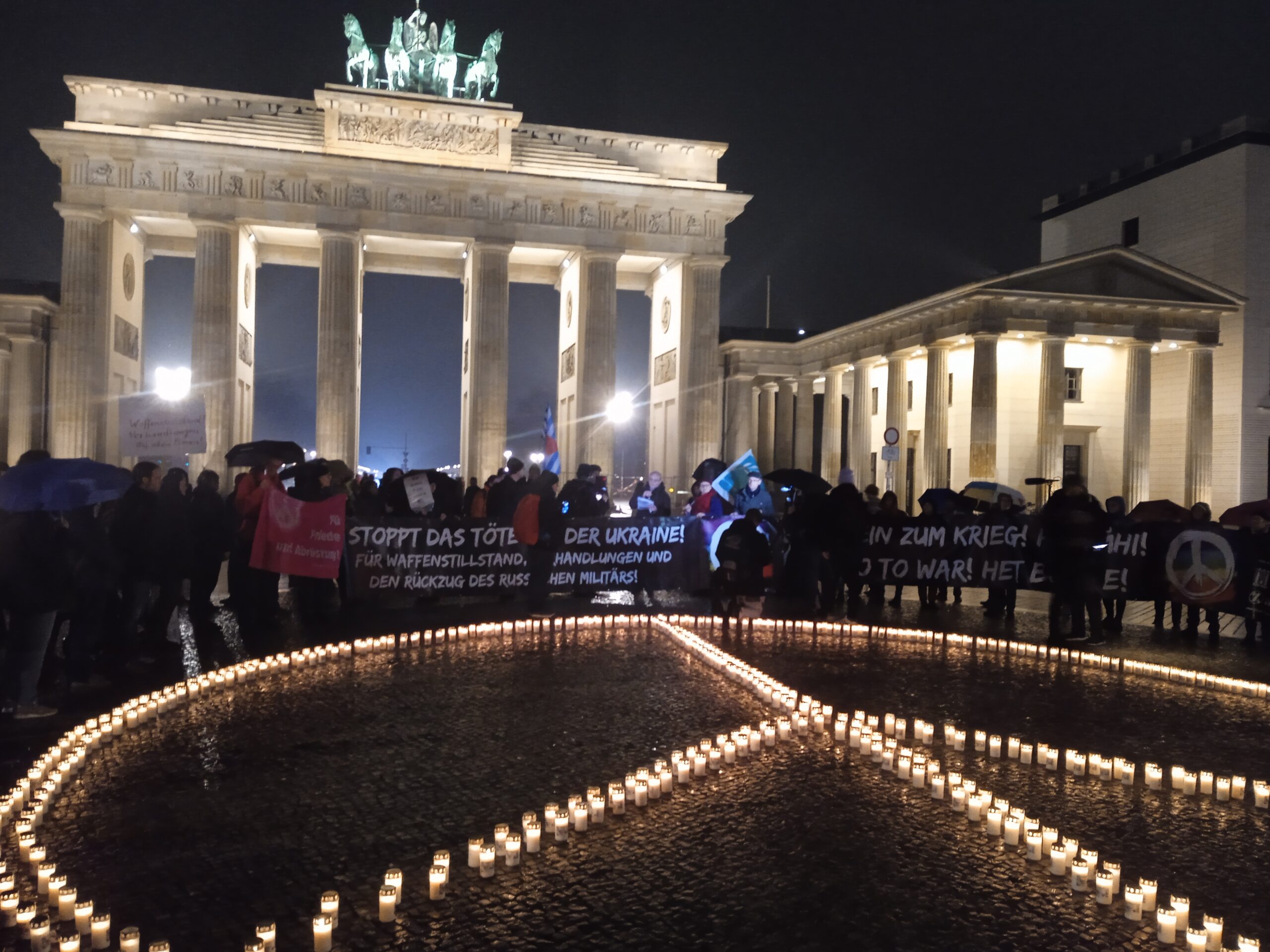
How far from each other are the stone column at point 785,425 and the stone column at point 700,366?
11.8 m

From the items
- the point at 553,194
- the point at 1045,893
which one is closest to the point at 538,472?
the point at 1045,893

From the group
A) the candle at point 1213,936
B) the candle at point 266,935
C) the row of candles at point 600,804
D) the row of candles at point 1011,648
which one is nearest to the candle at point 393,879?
the row of candles at point 600,804

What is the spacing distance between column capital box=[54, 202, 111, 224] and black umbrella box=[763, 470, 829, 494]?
103ft

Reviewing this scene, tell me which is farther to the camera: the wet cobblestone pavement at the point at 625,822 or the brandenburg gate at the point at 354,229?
the brandenburg gate at the point at 354,229

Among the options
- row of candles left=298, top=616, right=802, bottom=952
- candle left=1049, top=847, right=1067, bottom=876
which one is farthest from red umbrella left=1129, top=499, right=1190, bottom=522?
candle left=1049, top=847, right=1067, bottom=876

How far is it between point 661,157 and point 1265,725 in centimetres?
3594

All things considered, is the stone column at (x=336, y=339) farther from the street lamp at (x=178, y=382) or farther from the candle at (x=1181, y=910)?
the candle at (x=1181, y=910)

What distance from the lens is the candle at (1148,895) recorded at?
494 centimetres

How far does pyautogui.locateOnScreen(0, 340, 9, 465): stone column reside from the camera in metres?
38.3

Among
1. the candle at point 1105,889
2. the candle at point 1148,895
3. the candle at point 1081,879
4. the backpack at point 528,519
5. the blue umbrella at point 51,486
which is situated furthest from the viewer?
the backpack at point 528,519

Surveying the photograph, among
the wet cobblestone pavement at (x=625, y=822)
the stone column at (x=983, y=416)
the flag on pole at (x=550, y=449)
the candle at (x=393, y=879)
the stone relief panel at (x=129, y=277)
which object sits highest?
the stone relief panel at (x=129, y=277)

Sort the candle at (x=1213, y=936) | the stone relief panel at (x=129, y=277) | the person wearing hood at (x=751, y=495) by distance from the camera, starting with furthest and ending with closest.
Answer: the stone relief panel at (x=129, y=277) → the person wearing hood at (x=751, y=495) → the candle at (x=1213, y=936)

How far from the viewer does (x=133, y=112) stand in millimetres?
36656

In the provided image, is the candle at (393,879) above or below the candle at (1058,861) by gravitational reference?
above
